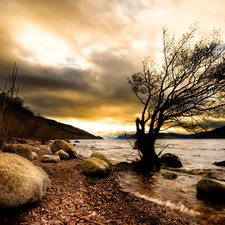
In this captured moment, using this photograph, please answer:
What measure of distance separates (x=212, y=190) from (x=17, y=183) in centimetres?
830

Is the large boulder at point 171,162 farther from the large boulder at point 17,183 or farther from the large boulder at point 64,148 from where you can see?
the large boulder at point 17,183

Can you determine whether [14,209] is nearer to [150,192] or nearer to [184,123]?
[150,192]

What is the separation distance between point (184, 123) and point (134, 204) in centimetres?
863

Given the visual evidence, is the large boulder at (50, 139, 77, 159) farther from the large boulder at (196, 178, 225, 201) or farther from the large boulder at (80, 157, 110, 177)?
the large boulder at (196, 178, 225, 201)

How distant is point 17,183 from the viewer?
364cm

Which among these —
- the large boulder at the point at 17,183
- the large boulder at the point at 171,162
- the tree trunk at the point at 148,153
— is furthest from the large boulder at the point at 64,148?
the large boulder at the point at 17,183

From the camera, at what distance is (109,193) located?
20.9 ft

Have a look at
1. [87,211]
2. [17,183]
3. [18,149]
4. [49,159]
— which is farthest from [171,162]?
[17,183]

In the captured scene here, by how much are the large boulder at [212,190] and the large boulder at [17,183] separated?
300 inches

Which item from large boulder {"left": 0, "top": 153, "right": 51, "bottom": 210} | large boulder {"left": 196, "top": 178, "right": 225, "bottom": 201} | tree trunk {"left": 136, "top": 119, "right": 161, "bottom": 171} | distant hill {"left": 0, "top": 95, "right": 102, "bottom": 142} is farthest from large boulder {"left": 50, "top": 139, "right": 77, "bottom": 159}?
large boulder {"left": 196, "top": 178, "right": 225, "bottom": 201}

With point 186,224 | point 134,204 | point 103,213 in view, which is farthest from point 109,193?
point 186,224

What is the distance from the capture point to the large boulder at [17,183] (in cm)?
341

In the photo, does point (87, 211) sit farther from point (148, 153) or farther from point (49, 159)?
point (148, 153)

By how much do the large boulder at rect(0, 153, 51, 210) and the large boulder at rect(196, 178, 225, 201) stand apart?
7.62 meters
